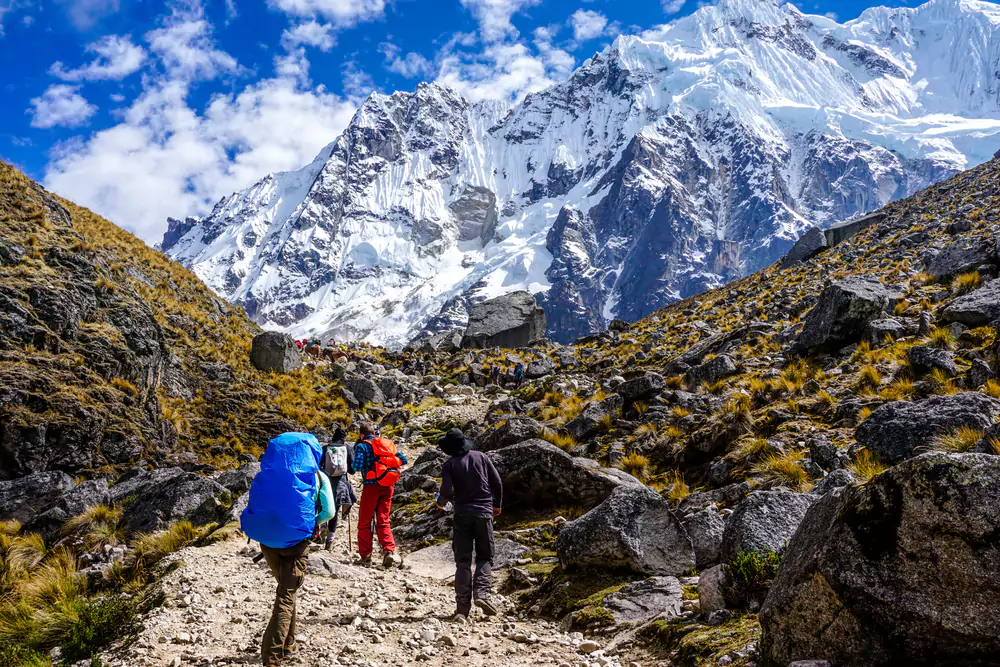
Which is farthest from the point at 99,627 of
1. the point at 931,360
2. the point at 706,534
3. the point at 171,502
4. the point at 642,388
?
the point at 931,360

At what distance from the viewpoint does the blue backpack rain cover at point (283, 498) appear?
207 inches

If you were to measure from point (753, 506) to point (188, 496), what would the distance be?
9.61 meters

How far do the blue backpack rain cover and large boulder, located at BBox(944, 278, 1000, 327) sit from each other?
41.6 ft

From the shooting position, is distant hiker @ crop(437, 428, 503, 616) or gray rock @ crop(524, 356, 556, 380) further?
gray rock @ crop(524, 356, 556, 380)

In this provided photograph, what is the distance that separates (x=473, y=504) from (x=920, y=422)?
224 inches

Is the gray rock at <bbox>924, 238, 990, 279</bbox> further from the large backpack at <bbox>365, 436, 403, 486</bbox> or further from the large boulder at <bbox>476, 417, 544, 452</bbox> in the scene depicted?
the large backpack at <bbox>365, 436, 403, 486</bbox>

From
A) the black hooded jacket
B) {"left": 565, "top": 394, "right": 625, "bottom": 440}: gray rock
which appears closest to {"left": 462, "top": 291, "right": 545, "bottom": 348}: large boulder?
{"left": 565, "top": 394, "right": 625, "bottom": 440}: gray rock

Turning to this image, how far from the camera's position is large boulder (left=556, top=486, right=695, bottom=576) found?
21.7 ft

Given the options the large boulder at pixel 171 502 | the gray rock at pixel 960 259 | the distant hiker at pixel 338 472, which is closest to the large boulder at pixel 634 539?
the distant hiker at pixel 338 472

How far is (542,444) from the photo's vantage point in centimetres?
1025

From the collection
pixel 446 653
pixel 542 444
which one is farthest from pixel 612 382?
pixel 446 653

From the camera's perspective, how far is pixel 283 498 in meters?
5.29

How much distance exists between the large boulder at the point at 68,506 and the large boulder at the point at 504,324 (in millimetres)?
35389

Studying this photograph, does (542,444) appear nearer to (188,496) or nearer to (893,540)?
(188,496)
